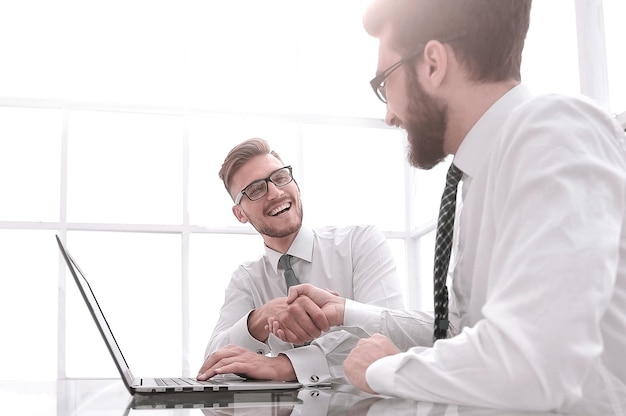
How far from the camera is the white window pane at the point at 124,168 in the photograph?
18.7 feet

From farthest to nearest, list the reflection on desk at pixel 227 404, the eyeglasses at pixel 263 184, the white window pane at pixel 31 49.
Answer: the white window pane at pixel 31 49 → the eyeglasses at pixel 263 184 → the reflection on desk at pixel 227 404

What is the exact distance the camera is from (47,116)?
5.80 metres

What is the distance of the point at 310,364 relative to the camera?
1.77 m

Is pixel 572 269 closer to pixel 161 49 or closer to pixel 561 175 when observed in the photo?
pixel 561 175

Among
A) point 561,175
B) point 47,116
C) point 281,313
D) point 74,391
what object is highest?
point 47,116

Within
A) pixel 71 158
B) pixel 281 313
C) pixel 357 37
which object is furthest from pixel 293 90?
pixel 281 313

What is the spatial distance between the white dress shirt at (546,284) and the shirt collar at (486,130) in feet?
0.66

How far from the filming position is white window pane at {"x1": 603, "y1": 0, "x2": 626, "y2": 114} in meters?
3.52

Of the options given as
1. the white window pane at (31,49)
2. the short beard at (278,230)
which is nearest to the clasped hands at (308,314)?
the short beard at (278,230)

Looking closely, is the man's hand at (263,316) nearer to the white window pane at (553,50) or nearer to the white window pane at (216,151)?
the white window pane at (553,50)

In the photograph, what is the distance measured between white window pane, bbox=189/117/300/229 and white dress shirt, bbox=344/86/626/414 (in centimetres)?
487

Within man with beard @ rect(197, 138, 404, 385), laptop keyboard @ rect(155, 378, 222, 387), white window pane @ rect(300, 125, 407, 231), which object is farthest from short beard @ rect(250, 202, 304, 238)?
white window pane @ rect(300, 125, 407, 231)

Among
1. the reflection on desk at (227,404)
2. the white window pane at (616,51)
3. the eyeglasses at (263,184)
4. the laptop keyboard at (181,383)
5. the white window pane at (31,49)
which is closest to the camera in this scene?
the reflection on desk at (227,404)

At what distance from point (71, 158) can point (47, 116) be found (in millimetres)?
415
